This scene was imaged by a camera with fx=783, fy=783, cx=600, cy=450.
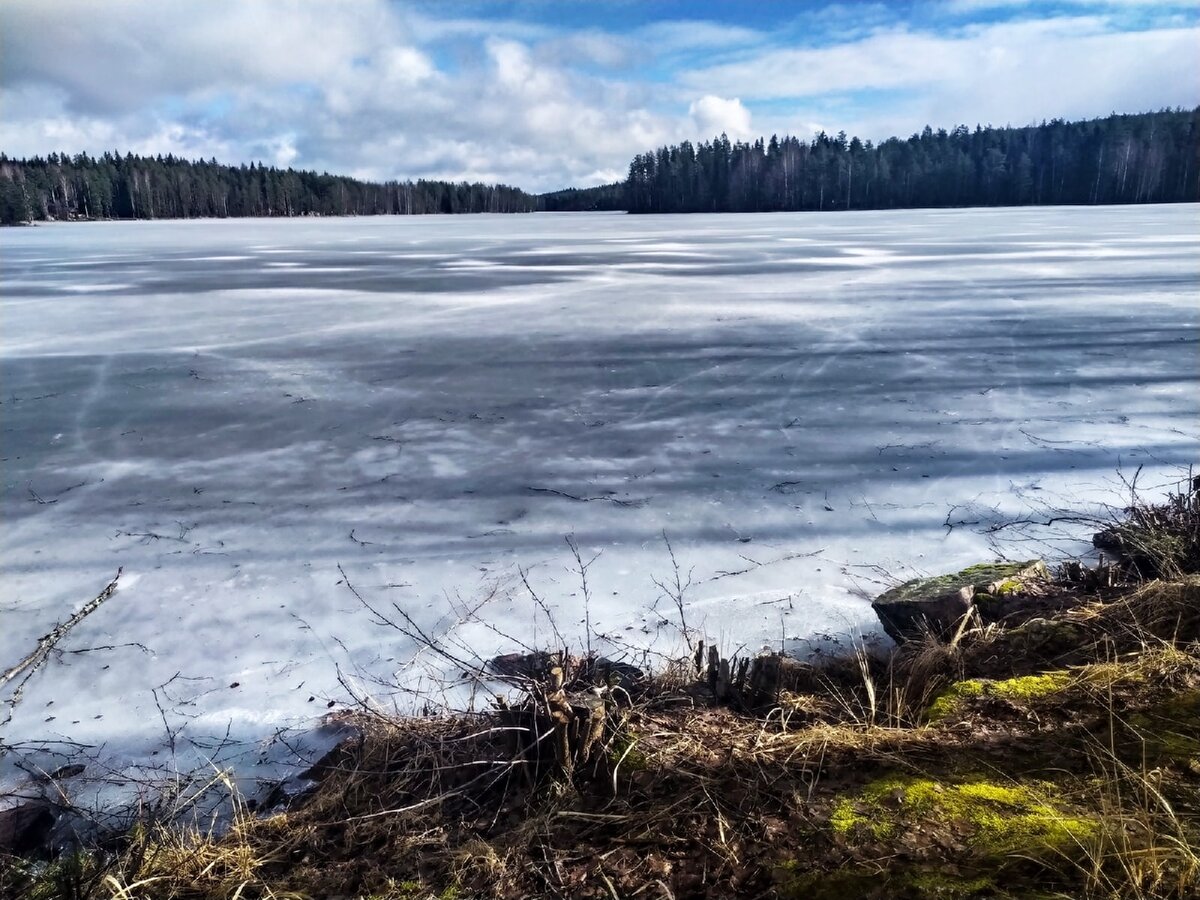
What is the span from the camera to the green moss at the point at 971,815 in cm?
173

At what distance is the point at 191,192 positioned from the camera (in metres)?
82.3

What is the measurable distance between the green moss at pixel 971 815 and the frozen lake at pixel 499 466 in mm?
1508

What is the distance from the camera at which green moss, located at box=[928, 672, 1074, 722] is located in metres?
2.42

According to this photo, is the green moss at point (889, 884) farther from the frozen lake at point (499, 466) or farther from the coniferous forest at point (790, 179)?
the coniferous forest at point (790, 179)

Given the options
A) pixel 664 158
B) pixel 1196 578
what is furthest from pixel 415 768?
pixel 664 158

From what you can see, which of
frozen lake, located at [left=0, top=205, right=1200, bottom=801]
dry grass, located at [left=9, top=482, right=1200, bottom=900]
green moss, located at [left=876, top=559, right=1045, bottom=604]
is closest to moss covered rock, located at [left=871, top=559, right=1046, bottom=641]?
green moss, located at [left=876, top=559, right=1045, bottom=604]

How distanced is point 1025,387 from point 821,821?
648cm

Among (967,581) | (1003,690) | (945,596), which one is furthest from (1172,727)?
(967,581)

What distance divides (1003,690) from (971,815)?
75 centimetres

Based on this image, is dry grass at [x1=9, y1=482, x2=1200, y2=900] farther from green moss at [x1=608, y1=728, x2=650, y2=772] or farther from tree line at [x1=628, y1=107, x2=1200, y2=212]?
tree line at [x1=628, y1=107, x2=1200, y2=212]

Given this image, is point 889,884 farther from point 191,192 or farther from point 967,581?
point 191,192

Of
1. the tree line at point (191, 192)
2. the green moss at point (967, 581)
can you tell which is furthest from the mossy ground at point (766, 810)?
the tree line at point (191, 192)

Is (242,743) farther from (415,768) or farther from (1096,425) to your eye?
(1096,425)

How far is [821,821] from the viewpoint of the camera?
6.19 ft
